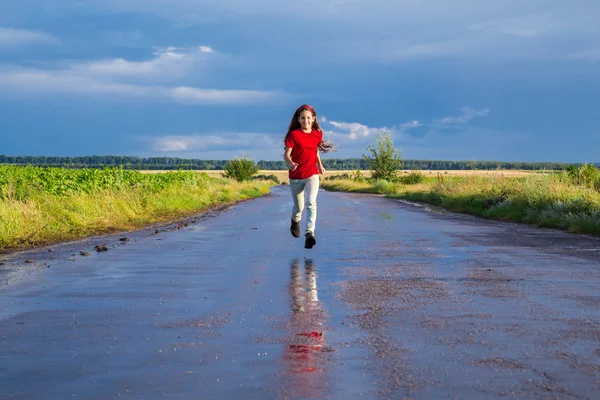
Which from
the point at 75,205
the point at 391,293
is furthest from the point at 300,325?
the point at 75,205

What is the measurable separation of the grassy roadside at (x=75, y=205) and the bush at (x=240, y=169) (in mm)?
39024

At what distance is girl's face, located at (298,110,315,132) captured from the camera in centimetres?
1301

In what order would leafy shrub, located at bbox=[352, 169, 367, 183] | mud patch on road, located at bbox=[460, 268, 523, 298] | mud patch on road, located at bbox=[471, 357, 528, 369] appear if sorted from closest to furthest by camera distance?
mud patch on road, located at bbox=[471, 357, 528, 369]
mud patch on road, located at bbox=[460, 268, 523, 298]
leafy shrub, located at bbox=[352, 169, 367, 183]

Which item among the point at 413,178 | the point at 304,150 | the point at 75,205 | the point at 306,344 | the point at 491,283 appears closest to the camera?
the point at 306,344

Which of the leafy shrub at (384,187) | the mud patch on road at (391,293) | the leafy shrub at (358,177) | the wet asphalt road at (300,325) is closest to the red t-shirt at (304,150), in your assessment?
the wet asphalt road at (300,325)

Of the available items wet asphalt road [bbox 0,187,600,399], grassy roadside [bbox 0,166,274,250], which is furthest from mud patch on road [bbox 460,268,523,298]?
grassy roadside [bbox 0,166,274,250]

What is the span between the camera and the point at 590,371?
545cm

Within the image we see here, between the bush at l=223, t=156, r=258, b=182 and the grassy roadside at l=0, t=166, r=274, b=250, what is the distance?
39.0 m

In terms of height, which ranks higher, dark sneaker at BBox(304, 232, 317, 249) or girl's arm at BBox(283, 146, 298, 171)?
girl's arm at BBox(283, 146, 298, 171)

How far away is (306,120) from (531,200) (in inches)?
652

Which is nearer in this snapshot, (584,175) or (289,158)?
(289,158)

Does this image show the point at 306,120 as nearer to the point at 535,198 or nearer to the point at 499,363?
the point at 499,363

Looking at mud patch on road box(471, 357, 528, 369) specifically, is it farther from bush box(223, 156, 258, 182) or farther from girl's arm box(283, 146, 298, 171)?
bush box(223, 156, 258, 182)

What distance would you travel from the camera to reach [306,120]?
42.8ft
